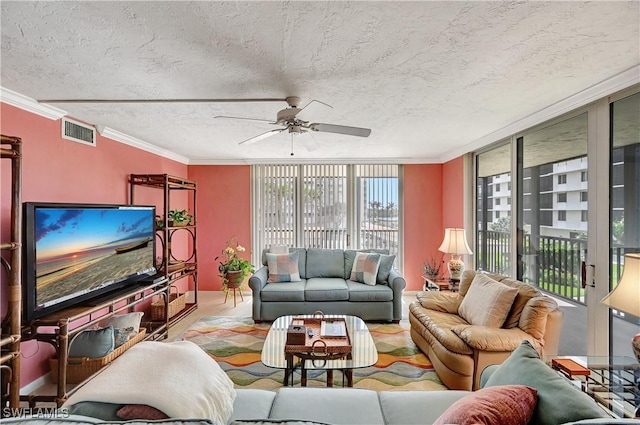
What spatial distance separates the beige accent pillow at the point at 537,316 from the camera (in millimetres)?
2307

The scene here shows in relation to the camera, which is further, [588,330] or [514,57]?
[588,330]

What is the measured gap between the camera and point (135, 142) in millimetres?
3889

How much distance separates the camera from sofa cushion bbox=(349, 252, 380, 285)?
4.27 m

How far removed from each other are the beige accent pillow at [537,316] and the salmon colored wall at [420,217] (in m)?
3.10

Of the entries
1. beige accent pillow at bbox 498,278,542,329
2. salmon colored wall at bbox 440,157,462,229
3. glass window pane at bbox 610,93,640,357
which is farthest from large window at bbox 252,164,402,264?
glass window pane at bbox 610,93,640,357

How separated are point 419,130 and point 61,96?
3.36 metres

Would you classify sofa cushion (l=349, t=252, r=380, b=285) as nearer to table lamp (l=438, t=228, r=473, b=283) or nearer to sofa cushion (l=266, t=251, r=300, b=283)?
sofa cushion (l=266, t=251, r=300, b=283)

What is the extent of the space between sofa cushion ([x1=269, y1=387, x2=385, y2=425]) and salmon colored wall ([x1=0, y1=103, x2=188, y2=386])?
2295mm

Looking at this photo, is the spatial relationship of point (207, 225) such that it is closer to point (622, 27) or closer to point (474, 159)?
point (474, 159)

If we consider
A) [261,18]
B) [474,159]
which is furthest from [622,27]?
[474,159]

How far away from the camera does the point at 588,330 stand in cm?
250

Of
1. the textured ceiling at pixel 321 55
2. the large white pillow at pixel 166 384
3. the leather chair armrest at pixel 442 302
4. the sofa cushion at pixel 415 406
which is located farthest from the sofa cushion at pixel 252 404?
the leather chair armrest at pixel 442 302

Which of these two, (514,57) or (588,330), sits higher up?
(514,57)

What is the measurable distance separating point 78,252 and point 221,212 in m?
2.96
